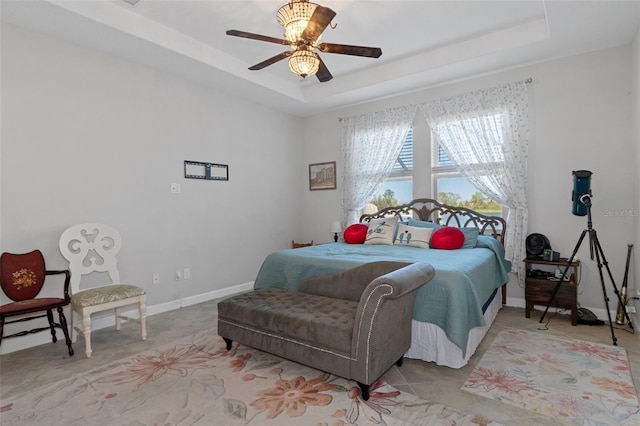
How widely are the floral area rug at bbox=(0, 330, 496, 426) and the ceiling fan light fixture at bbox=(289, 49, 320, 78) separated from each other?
2.29m

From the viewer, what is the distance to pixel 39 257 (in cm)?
310

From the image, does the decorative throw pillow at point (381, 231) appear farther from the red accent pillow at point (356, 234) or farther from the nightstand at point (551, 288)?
the nightstand at point (551, 288)

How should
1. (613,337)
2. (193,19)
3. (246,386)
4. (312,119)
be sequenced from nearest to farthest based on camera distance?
1. (246,386)
2. (613,337)
3. (193,19)
4. (312,119)

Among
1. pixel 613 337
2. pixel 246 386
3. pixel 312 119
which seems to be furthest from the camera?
pixel 312 119

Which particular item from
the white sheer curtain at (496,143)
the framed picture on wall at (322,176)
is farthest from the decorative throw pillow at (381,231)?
the framed picture on wall at (322,176)

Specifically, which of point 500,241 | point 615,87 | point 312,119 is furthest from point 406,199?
point 615,87

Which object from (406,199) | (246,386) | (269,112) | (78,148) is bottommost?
(246,386)

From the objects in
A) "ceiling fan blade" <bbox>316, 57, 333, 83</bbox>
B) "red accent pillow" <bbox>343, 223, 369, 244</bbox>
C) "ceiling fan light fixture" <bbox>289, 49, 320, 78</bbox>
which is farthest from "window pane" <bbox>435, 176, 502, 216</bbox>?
"ceiling fan light fixture" <bbox>289, 49, 320, 78</bbox>

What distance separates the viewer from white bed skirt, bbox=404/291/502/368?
8.28 ft

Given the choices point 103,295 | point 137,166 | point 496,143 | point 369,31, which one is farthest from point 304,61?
point 496,143

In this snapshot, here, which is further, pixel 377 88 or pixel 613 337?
pixel 377 88

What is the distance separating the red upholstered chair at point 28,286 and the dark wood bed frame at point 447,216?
393 cm

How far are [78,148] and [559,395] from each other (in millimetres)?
4595

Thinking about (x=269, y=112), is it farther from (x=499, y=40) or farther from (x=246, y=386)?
(x=246, y=386)
